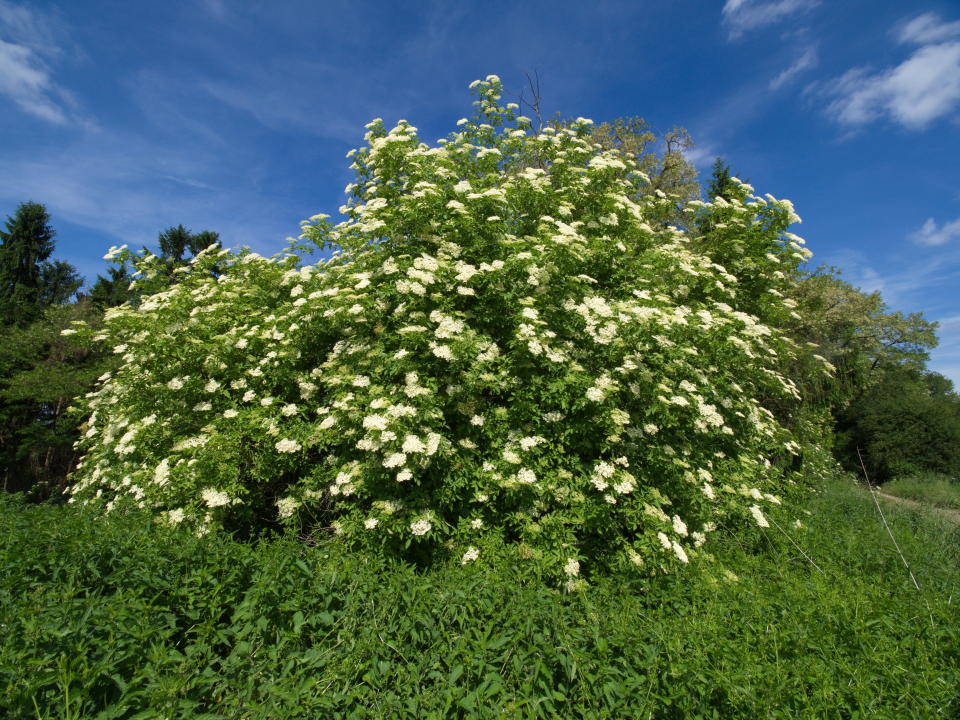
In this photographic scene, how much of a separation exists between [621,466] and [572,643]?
2217 millimetres

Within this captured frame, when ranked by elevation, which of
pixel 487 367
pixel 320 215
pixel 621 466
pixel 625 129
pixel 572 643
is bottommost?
pixel 572 643

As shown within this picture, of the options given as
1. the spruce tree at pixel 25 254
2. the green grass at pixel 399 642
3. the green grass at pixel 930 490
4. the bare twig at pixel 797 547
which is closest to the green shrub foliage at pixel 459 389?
the bare twig at pixel 797 547

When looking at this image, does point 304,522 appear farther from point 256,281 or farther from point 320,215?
point 320,215

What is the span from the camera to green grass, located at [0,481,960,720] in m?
1.93

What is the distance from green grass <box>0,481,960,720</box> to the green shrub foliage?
84 centimetres

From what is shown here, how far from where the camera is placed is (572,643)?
2305mm

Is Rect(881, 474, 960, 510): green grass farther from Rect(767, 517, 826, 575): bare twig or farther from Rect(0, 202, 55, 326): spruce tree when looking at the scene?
Rect(0, 202, 55, 326): spruce tree

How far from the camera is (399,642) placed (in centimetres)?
232

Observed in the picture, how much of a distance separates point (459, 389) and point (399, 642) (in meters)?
2.23

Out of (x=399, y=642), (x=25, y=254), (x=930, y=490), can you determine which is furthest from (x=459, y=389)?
(x=25, y=254)

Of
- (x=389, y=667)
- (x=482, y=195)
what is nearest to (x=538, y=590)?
(x=389, y=667)

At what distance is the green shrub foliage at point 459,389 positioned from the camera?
12.9ft

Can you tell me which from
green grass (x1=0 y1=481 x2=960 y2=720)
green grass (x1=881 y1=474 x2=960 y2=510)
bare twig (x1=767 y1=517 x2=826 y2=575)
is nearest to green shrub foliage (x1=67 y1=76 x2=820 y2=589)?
bare twig (x1=767 y1=517 x2=826 y2=575)

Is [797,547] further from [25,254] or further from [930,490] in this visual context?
[25,254]
